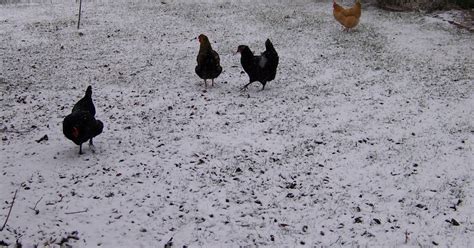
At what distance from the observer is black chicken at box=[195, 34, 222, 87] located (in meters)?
11.0

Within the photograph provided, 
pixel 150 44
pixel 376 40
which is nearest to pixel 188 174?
pixel 150 44

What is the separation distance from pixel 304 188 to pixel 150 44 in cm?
1010

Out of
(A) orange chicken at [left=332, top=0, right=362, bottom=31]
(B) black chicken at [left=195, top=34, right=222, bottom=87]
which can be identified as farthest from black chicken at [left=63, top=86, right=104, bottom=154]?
(A) orange chicken at [left=332, top=0, right=362, bottom=31]

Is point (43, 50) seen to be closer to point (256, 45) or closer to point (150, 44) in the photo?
point (150, 44)

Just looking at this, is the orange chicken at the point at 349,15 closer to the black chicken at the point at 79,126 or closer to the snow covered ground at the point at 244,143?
the snow covered ground at the point at 244,143

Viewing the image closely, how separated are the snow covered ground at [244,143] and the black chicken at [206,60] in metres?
0.56

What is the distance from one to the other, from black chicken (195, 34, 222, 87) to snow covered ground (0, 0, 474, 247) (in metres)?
0.56

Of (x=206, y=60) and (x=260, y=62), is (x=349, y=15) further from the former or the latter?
(x=206, y=60)

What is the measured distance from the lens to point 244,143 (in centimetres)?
899

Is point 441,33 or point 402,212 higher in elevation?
point 441,33

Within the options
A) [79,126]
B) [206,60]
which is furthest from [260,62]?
[79,126]

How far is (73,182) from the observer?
7.41 m

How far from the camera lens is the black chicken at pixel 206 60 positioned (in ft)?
36.1

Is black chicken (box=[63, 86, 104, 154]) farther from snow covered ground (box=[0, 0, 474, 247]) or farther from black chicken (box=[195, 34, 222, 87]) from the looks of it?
black chicken (box=[195, 34, 222, 87])
